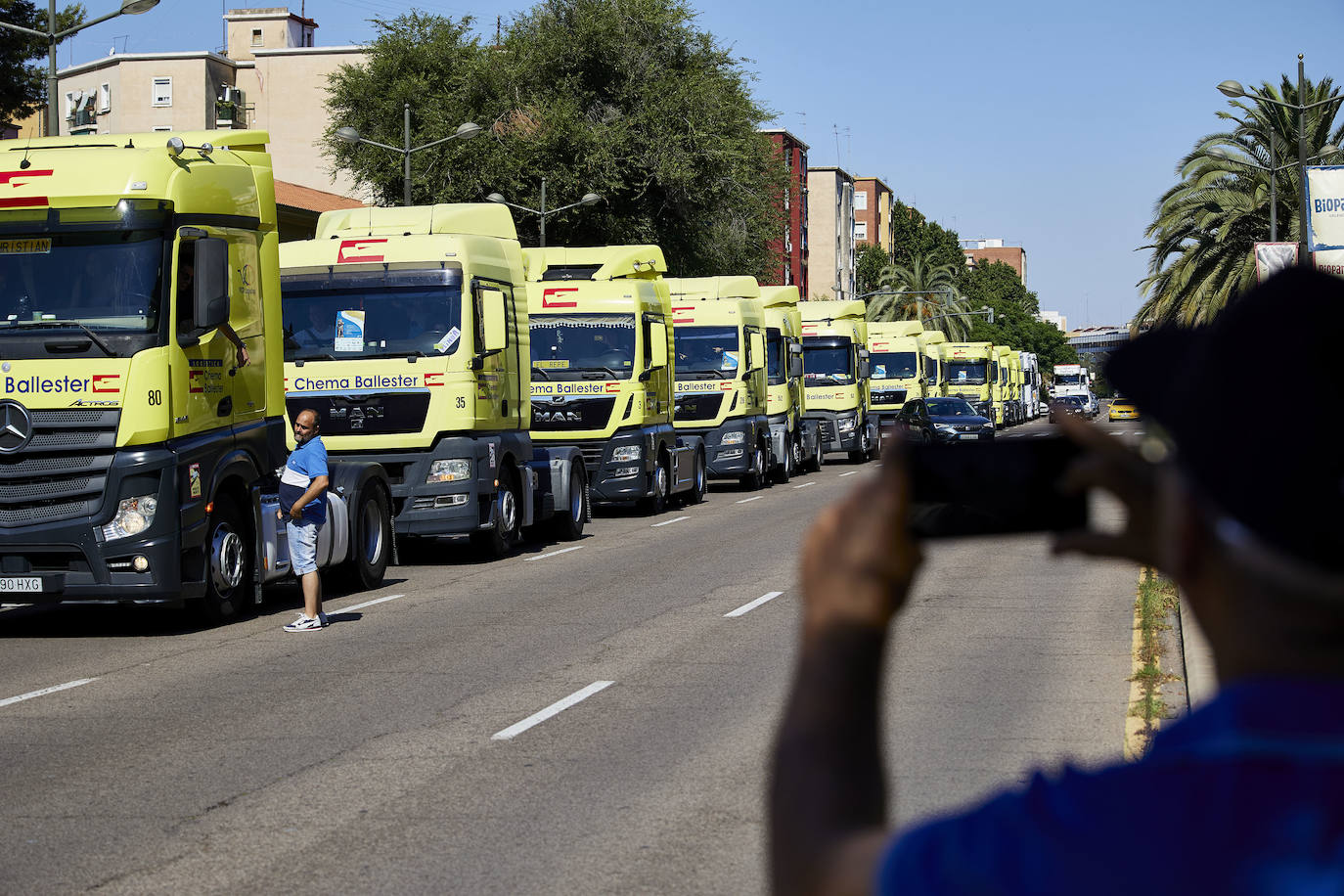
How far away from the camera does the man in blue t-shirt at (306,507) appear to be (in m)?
12.4

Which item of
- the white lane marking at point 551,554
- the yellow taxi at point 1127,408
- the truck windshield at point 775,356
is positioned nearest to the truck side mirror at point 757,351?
the truck windshield at point 775,356

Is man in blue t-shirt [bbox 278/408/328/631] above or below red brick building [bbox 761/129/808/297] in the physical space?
below

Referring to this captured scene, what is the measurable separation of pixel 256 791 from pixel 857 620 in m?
6.03

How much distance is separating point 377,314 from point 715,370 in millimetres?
13184

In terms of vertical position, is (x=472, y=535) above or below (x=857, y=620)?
below

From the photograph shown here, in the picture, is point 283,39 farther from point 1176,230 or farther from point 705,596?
point 705,596

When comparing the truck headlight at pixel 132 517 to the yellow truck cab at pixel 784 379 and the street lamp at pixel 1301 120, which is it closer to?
the street lamp at pixel 1301 120

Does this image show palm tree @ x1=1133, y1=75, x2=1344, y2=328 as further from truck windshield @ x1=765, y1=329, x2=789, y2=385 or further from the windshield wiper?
the windshield wiper

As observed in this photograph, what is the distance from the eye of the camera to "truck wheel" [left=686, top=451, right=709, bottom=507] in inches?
1077

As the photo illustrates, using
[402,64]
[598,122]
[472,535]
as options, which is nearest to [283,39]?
[402,64]

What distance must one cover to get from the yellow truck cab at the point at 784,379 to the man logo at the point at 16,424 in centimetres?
2100

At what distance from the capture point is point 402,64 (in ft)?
173

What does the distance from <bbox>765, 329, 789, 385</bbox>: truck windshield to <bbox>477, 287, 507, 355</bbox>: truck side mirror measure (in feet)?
49.2

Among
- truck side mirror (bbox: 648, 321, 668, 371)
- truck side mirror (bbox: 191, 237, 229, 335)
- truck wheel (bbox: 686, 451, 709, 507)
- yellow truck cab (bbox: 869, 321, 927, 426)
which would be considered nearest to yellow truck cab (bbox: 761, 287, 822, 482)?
truck wheel (bbox: 686, 451, 709, 507)
